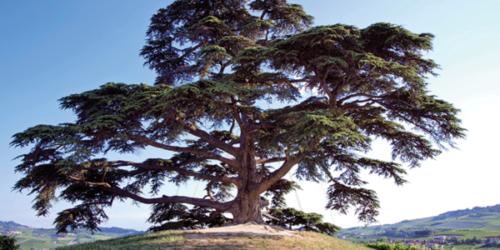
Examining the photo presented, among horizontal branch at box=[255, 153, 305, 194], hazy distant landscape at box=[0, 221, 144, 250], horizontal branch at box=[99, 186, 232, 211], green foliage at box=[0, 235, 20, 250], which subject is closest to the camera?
green foliage at box=[0, 235, 20, 250]

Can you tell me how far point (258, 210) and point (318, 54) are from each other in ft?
23.5

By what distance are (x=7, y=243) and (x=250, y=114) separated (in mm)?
8032

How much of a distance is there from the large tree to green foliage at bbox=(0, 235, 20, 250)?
2.33 m

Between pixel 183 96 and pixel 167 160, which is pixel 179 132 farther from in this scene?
pixel 167 160

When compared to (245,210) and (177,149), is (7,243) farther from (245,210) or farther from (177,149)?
(245,210)

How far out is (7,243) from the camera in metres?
7.21

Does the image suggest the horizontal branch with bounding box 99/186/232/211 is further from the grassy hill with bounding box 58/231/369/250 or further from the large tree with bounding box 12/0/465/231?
the grassy hill with bounding box 58/231/369/250

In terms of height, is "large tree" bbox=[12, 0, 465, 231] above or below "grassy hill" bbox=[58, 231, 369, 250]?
above

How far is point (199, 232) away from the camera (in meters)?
9.81

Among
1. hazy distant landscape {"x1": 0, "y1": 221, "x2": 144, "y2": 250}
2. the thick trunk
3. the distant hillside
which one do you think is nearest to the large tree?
the thick trunk

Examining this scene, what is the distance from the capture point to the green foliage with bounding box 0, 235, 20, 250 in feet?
23.4

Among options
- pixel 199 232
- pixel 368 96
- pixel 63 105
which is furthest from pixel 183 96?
pixel 368 96

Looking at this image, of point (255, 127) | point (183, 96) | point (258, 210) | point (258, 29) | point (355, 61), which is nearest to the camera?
point (183, 96)

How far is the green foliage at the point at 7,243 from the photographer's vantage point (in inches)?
281
